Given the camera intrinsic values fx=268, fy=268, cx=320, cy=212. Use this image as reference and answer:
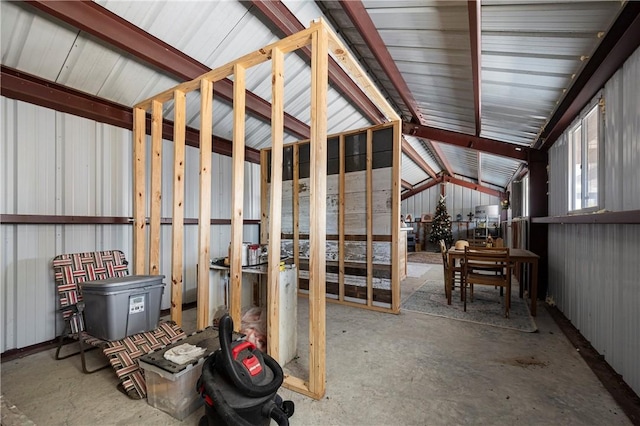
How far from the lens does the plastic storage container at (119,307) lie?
2.08 m

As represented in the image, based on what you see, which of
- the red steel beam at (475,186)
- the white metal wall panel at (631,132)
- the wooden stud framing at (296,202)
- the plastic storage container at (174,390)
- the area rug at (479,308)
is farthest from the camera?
the red steel beam at (475,186)

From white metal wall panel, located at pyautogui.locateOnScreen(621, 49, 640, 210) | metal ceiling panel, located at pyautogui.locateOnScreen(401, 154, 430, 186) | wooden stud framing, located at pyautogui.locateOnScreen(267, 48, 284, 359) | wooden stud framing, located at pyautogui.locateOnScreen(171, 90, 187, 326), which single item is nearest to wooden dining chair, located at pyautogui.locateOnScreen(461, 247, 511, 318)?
white metal wall panel, located at pyautogui.locateOnScreen(621, 49, 640, 210)

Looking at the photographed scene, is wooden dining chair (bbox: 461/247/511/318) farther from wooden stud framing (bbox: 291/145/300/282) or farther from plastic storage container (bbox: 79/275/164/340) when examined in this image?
plastic storage container (bbox: 79/275/164/340)

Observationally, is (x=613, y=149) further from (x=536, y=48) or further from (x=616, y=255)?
(x=536, y=48)

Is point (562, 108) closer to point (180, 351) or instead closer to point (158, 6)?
point (158, 6)

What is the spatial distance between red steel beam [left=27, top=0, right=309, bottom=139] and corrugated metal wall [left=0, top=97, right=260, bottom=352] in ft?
3.59

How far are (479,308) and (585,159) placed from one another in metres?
2.09

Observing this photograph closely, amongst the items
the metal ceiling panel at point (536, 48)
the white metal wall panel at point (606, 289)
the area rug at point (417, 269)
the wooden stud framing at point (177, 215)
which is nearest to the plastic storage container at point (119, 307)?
the wooden stud framing at point (177, 215)

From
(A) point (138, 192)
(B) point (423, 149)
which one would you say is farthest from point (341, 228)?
(B) point (423, 149)

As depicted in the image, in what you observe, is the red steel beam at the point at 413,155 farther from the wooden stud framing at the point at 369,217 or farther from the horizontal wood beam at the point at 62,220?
the horizontal wood beam at the point at 62,220

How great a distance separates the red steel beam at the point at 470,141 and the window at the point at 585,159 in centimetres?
121

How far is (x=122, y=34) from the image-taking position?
213 centimetres

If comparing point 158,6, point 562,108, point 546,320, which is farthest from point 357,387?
point 562,108

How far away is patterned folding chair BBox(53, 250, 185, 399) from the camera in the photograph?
1871 millimetres
